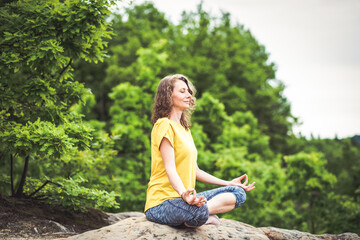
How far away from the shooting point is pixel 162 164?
3.57 meters

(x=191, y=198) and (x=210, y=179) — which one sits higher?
(x=210, y=179)

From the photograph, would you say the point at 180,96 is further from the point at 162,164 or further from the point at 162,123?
the point at 162,164

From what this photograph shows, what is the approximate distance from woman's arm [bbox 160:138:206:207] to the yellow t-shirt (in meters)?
0.07

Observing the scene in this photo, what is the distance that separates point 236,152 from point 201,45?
1121 cm

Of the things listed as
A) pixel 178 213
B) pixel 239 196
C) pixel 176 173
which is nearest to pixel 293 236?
pixel 239 196

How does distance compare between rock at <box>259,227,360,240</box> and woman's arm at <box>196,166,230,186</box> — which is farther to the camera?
rock at <box>259,227,360,240</box>

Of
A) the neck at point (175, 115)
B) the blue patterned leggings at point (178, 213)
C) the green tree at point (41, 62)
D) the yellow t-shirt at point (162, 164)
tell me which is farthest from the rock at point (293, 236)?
the green tree at point (41, 62)

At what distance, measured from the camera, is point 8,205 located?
4.66m

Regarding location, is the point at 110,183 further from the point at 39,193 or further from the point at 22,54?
the point at 22,54

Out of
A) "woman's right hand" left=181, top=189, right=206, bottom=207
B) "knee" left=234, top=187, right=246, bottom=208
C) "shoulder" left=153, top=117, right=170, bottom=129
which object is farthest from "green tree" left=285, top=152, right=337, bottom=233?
"woman's right hand" left=181, top=189, right=206, bottom=207

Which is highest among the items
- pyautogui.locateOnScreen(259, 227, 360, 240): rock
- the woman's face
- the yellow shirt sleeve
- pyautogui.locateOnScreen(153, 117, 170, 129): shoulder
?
the woman's face

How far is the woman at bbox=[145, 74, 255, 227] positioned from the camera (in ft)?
11.0

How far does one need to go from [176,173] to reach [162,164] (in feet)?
0.95

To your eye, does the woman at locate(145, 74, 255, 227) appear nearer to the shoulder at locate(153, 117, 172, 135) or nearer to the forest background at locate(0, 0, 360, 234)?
the shoulder at locate(153, 117, 172, 135)
